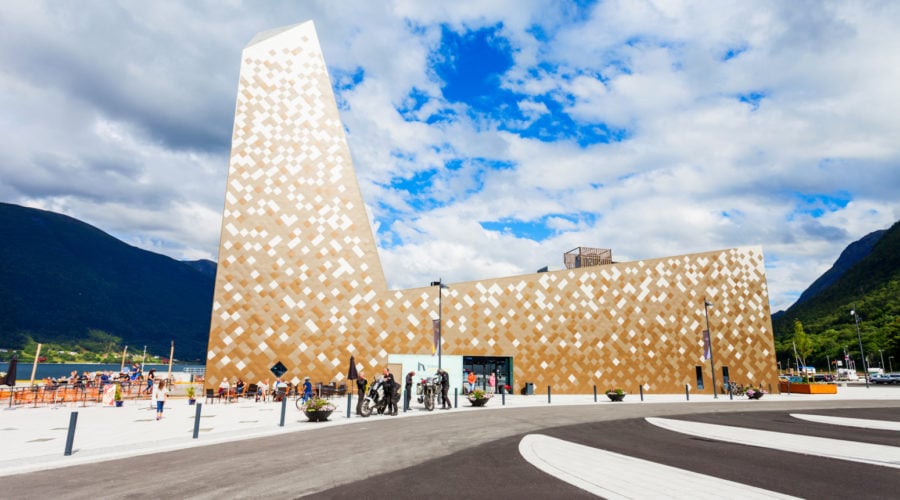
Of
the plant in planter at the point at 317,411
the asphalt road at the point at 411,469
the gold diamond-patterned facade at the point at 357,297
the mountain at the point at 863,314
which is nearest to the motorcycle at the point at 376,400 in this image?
the plant in planter at the point at 317,411

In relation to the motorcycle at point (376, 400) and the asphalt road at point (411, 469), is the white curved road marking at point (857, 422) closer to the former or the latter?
the asphalt road at point (411, 469)

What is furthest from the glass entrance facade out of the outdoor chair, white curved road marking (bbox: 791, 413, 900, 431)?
white curved road marking (bbox: 791, 413, 900, 431)

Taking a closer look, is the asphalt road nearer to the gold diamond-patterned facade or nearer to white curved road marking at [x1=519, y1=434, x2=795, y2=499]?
white curved road marking at [x1=519, y1=434, x2=795, y2=499]

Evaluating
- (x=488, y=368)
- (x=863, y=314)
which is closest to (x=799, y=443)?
(x=488, y=368)

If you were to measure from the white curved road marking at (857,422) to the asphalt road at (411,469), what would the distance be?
1.62 meters

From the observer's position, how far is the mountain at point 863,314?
8619 centimetres

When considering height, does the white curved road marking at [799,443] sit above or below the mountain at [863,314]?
below

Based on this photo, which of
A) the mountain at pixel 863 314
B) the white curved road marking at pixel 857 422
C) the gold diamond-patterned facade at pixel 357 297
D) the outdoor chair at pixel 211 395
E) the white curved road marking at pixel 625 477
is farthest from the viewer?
the mountain at pixel 863 314

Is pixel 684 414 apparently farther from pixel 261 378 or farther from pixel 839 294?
pixel 839 294

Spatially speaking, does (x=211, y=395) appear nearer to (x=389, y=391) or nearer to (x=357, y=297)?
(x=357, y=297)

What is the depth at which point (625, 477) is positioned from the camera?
7.41 metres

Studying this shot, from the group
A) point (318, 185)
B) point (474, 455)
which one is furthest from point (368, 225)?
point (474, 455)

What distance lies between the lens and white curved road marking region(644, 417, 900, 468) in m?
9.63

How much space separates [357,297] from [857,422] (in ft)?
86.6
